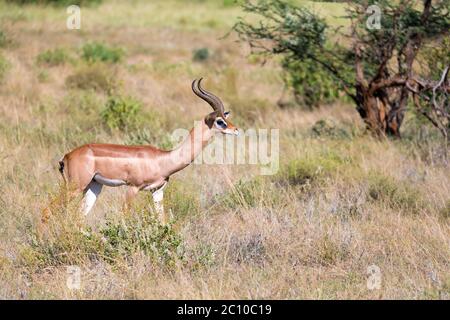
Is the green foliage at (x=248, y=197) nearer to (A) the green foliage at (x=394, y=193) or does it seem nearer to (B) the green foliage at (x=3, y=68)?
(A) the green foliage at (x=394, y=193)

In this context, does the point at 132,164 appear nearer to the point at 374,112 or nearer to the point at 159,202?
the point at 159,202

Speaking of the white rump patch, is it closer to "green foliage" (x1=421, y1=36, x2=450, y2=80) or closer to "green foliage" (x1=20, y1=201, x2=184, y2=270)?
"green foliage" (x1=20, y1=201, x2=184, y2=270)

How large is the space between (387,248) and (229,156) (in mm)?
3809

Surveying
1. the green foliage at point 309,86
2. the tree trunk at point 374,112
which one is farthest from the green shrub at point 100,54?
the tree trunk at point 374,112

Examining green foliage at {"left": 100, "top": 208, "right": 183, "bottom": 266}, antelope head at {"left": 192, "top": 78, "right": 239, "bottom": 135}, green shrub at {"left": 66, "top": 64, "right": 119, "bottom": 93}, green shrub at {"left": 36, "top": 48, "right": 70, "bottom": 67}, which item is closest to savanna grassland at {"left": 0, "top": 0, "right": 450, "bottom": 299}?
green foliage at {"left": 100, "top": 208, "right": 183, "bottom": 266}

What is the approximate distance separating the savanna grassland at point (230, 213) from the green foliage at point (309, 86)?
337 mm

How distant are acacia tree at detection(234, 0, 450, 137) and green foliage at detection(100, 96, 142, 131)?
1.85 metres

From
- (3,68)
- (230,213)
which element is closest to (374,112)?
(230,213)

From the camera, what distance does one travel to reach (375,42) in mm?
10930

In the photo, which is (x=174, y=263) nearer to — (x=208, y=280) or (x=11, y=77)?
(x=208, y=280)

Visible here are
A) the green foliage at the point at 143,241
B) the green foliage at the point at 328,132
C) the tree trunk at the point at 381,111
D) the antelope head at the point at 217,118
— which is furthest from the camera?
the green foliage at the point at 328,132

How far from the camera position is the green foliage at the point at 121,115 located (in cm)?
1116

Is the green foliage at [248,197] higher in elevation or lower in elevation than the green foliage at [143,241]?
lower
